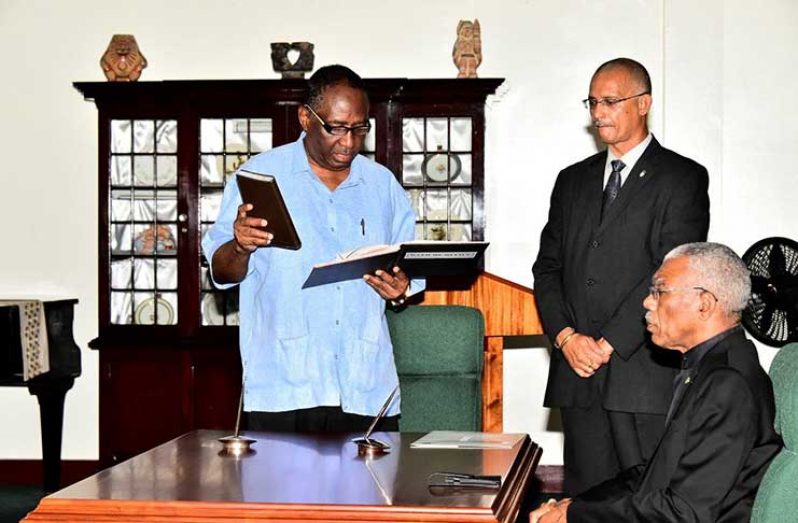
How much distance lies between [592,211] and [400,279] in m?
0.83

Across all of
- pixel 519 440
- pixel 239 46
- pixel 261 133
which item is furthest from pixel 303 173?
pixel 239 46

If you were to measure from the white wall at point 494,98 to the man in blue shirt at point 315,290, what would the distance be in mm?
3757

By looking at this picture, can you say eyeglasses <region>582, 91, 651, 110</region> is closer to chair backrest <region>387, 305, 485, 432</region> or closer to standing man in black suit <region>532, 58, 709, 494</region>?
standing man in black suit <region>532, 58, 709, 494</region>

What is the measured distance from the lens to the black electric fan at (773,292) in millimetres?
6469

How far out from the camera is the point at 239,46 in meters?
7.08

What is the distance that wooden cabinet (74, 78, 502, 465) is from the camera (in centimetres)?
668

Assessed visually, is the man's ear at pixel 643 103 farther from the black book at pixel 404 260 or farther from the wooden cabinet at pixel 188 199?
the wooden cabinet at pixel 188 199

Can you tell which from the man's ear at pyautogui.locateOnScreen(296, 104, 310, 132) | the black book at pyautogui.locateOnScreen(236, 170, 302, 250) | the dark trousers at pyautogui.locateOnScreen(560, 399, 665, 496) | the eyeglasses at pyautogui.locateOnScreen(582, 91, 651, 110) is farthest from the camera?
the eyeglasses at pyautogui.locateOnScreen(582, 91, 651, 110)

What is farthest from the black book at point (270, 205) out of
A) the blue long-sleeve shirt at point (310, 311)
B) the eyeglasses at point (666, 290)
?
the eyeglasses at point (666, 290)

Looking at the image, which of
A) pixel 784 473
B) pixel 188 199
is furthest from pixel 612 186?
pixel 188 199

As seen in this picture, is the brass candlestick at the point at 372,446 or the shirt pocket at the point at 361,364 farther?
the shirt pocket at the point at 361,364

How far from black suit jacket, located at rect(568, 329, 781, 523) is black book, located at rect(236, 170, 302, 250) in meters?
1.05

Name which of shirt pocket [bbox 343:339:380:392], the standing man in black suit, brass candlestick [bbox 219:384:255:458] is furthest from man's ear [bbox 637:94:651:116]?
brass candlestick [bbox 219:384:255:458]

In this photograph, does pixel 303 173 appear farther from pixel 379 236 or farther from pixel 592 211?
pixel 592 211
